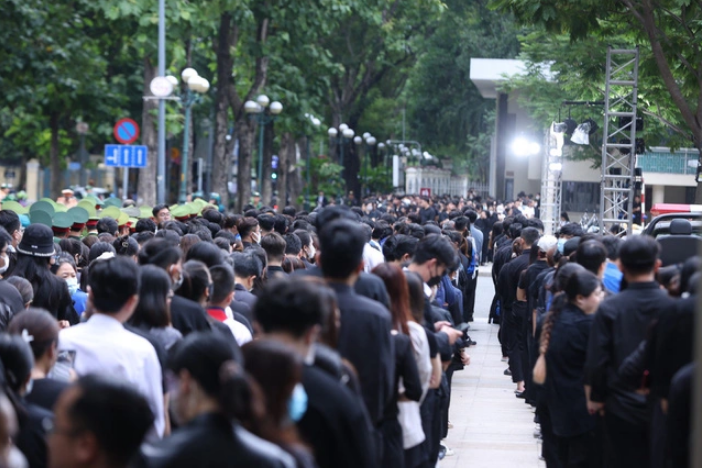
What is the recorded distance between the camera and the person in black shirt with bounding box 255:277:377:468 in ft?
14.8

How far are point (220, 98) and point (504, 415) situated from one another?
19933mm

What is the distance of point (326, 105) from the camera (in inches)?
2015

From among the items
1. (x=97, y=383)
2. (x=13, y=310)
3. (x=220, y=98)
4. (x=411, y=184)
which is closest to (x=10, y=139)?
(x=411, y=184)

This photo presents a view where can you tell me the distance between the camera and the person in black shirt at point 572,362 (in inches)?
302

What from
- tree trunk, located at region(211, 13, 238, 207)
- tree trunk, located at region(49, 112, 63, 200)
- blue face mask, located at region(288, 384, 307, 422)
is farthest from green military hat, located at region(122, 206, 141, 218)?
tree trunk, located at region(49, 112, 63, 200)

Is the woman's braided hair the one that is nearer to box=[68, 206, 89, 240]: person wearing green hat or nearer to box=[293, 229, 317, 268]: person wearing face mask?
box=[293, 229, 317, 268]: person wearing face mask

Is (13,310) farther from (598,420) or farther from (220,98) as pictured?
(220,98)

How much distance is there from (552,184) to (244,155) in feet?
26.6

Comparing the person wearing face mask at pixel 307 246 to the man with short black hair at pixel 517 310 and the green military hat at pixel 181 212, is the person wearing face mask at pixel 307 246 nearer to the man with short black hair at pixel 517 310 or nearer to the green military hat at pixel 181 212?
the man with short black hair at pixel 517 310

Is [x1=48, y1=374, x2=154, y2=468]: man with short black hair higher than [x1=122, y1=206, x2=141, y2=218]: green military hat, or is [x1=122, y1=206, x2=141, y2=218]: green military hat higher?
[x1=48, y1=374, x2=154, y2=468]: man with short black hair

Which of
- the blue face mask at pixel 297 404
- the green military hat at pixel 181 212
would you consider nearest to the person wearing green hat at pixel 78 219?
the green military hat at pixel 181 212

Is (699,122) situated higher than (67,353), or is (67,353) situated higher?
(699,122)

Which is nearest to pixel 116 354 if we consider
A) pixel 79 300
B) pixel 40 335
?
pixel 40 335

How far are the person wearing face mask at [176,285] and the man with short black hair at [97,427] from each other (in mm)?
3249
